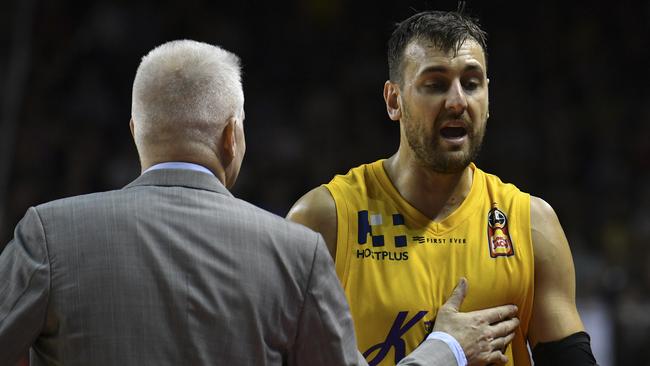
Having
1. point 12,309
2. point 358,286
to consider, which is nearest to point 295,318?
point 12,309

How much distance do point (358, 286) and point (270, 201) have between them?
462 cm

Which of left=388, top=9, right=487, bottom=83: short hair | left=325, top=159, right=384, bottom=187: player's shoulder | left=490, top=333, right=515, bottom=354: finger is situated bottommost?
left=490, top=333, right=515, bottom=354: finger

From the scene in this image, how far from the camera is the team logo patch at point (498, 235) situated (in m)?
3.26

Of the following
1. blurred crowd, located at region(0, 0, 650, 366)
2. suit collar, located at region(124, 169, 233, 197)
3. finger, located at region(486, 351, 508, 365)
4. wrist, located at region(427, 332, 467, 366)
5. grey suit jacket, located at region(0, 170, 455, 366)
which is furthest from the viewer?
blurred crowd, located at region(0, 0, 650, 366)

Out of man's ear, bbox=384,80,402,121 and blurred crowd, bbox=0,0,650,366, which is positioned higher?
blurred crowd, bbox=0,0,650,366

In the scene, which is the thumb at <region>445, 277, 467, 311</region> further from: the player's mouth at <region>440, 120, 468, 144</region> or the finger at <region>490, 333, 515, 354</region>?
the player's mouth at <region>440, 120, 468, 144</region>

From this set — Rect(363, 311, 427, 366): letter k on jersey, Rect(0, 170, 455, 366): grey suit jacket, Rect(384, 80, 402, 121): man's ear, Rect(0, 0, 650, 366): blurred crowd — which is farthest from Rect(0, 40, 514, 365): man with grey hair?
Rect(0, 0, 650, 366): blurred crowd

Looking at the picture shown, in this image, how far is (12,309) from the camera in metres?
2.16

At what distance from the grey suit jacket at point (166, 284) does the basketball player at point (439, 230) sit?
82 centimetres

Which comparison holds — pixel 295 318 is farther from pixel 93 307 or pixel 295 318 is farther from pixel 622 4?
pixel 622 4

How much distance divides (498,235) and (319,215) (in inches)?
24.0

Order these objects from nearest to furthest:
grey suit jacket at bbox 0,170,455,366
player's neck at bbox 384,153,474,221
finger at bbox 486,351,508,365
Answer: grey suit jacket at bbox 0,170,455,366
finger at bbox 486,351,508,365
player's neck at bbox 384,153,474,221

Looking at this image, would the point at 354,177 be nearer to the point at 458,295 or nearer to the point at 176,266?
the point at 458,295

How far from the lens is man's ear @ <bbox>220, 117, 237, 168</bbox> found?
242 cm
